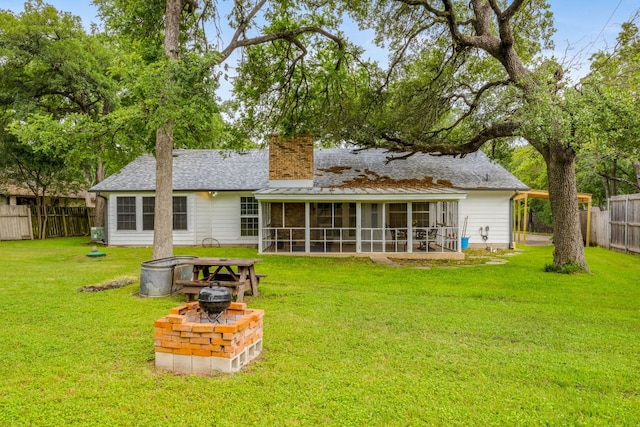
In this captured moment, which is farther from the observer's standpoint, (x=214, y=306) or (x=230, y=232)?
(x=230, y=232)

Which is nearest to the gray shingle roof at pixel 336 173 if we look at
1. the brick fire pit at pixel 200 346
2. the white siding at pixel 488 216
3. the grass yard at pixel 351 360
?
the white siding at pixel 488 216

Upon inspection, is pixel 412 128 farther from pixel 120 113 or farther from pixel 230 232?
pixel 120 113

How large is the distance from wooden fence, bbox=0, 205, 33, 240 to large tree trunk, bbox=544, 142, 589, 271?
72.4 feet

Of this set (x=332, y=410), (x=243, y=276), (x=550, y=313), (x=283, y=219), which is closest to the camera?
(x=332, y=410)

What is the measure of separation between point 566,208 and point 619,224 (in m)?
6.35

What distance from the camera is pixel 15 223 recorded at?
18797mm

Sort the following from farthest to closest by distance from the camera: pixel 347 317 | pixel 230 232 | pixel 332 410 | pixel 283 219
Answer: pixel 230 232, pixel 283 219, pixel 347 317, pixel 332 410

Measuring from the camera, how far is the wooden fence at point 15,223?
18.4 meters

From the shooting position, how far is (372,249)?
13906 mm

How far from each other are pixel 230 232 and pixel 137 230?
3846 mm

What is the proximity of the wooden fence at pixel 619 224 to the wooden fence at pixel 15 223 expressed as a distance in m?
25.4

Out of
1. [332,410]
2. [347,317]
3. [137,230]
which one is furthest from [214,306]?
[137,230]

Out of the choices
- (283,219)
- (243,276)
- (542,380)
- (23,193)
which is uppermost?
(23,193)

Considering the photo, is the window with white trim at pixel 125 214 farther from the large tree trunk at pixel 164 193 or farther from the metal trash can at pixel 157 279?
the metal trash can at pixel 157 279
